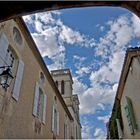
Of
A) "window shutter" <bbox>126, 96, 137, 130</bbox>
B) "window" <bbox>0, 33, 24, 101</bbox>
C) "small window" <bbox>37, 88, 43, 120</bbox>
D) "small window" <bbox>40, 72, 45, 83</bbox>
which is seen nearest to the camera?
"window" <bbox>0, 33, 24, 101</bbox>

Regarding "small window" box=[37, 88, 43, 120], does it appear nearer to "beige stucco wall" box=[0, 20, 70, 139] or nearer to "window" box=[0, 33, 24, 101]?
"beige stucco wall" box=[0, 20, 70, 139]

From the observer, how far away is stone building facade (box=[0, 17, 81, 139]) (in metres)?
7.45

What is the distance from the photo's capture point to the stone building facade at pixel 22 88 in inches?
293

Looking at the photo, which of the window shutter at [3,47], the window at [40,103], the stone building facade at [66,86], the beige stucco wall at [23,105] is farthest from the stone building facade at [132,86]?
the stone building facade at [66,86]

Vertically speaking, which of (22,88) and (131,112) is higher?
(22,88)

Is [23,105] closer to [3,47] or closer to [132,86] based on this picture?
[3,47]

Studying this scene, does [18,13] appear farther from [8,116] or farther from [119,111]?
[119,111]

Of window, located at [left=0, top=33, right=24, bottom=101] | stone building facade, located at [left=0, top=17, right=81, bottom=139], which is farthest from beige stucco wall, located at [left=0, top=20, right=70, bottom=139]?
window, located at [left=0, top=33, right=24, bottom=101]

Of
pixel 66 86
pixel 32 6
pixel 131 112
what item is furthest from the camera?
pixel 66 86

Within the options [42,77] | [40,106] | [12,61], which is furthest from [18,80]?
[42,77]

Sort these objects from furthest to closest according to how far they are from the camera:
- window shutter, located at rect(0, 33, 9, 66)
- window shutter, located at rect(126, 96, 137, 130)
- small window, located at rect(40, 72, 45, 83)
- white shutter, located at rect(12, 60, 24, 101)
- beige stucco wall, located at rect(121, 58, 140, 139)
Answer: small window, located at rect(40, 72, 45, 83) < window shutter, located at rect(126, 96, 137, 130) < beige stucco wall, located at rect(121, 58, 140, 139) < white shutter, located at rect(12, 60, 24, 101) < window shutter, located at rect(0, 33, 9, 66)

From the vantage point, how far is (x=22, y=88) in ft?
29.6

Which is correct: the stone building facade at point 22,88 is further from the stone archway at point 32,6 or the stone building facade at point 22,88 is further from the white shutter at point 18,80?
the stone archway at point 32,6

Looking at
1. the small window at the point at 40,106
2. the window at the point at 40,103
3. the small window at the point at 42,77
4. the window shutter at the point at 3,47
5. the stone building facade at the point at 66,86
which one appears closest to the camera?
the window shutter at the point at 3,47
